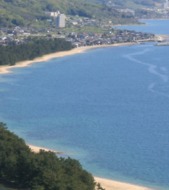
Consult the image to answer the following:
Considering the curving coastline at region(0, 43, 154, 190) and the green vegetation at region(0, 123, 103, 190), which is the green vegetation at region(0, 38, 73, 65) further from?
the green vegetation at region(0, 123, 103, 190)

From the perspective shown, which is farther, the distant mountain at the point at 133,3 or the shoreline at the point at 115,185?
the distant mountain at the point at 133,3

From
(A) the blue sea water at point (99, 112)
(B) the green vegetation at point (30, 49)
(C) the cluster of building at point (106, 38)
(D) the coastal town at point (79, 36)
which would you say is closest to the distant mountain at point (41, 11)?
(D) the coastal town at point (79, 36)

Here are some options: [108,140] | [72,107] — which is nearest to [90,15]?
[72,107]

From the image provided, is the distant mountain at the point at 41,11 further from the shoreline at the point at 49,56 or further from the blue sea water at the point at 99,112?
the blue sea water at the point at 99,112

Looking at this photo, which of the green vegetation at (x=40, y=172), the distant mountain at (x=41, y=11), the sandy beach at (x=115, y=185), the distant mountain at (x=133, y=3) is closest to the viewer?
the green vegetation at (x=40, y=172)

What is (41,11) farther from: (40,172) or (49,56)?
(40,172)

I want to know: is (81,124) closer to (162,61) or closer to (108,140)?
(108,140)

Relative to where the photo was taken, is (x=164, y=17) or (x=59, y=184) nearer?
(x=59, y=184)
